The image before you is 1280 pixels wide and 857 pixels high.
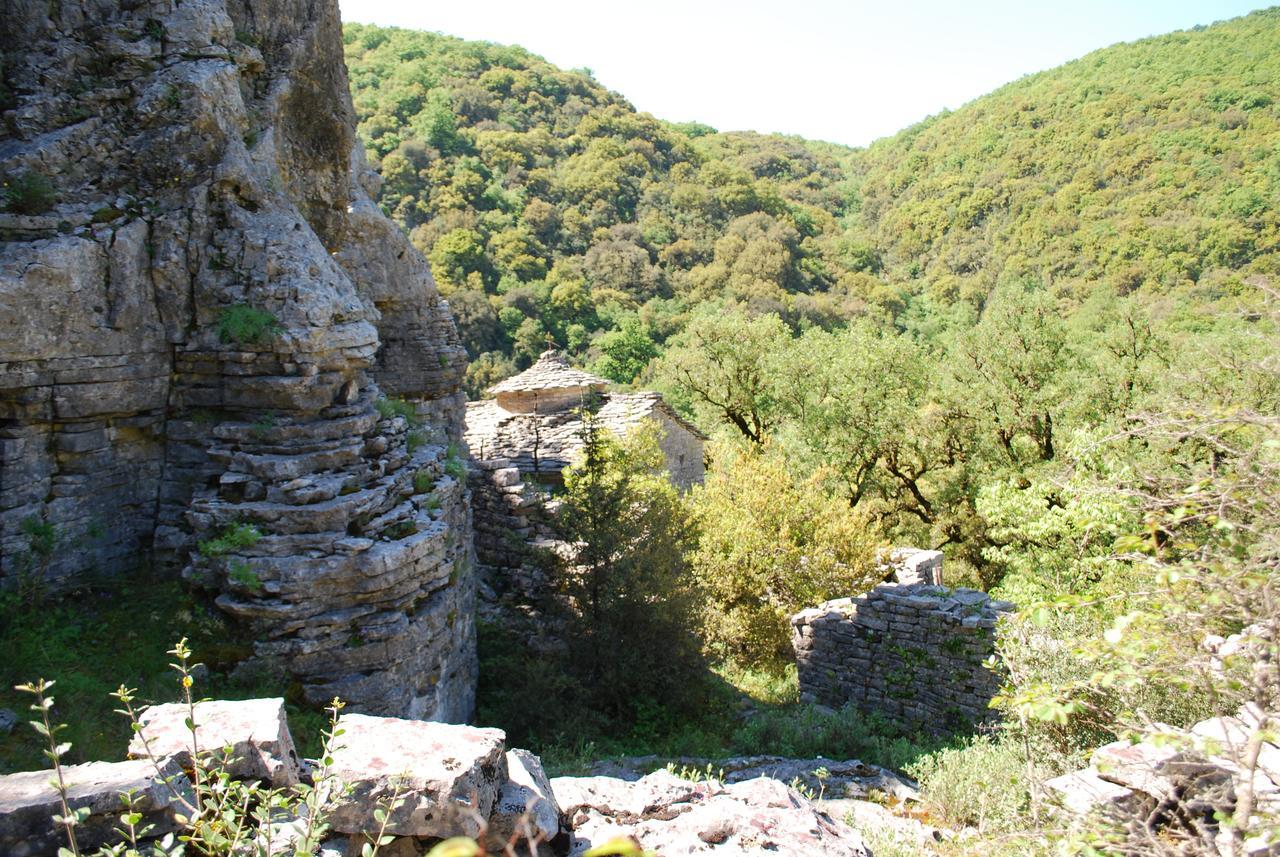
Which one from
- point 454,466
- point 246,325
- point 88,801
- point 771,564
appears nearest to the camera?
point 88,801

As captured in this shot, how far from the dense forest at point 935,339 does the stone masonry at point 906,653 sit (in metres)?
0.95

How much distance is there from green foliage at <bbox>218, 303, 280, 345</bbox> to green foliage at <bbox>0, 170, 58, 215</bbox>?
A: 1643 millimetres

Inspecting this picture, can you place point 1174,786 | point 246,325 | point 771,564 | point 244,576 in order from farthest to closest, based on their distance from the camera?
point 771,564 → point 246,325 → point 244,576 → point 1174,786

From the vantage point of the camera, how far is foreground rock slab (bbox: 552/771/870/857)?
4.59m

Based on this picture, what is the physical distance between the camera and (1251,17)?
188 feet

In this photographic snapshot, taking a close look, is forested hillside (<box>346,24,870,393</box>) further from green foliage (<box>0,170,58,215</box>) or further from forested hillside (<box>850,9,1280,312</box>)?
green foliage (<box>0,170,58,215</box>)

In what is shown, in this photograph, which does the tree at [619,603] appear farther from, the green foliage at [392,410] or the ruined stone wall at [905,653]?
the green foliage at [392,410]

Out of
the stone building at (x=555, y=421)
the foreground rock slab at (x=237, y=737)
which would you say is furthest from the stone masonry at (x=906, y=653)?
the foreground rock slab at (x=237, y=737)

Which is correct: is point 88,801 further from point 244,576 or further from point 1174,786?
point 1174,786

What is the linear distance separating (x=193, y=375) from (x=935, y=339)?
34579 millimetres

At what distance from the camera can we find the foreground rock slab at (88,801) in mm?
3119

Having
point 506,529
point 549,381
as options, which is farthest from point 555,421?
point 506,529

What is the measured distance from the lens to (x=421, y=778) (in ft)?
13.3

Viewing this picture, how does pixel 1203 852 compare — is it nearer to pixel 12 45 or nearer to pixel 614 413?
pixel 12 45
